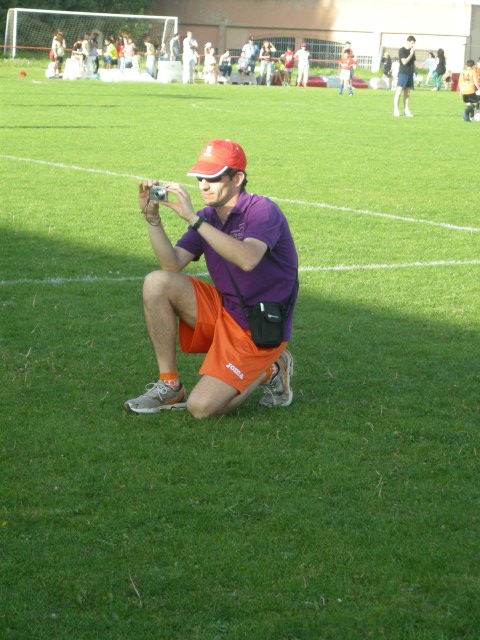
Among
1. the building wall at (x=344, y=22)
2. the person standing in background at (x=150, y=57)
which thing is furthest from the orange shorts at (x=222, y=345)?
the building wall at (x=344, y=22)

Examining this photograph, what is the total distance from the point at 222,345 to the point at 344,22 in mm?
72420

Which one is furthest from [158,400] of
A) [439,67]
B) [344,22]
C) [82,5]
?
[344,22]

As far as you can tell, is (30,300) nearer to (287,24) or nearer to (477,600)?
(477,600)

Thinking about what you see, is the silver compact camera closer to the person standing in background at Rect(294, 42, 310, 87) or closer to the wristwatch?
the wristwatch

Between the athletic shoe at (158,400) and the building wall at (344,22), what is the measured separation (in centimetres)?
6813

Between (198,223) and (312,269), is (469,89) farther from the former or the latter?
(198,223)

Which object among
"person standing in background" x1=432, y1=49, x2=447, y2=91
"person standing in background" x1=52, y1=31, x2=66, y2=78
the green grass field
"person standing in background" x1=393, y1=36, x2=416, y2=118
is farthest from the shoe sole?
"person standing in background" x1=432, y1=49, x2=447, y2=91

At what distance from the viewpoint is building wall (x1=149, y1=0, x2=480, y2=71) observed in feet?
240

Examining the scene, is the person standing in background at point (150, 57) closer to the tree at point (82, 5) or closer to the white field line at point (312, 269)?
the tree at point (82, 5)

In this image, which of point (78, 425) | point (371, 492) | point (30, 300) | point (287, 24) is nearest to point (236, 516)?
point (371, 492)

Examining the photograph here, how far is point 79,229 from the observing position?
1084 centimetres

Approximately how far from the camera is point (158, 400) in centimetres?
577

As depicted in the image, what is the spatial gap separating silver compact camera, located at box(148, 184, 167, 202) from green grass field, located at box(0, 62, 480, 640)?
3.53 ft

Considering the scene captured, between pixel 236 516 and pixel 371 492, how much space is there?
2.02ft
